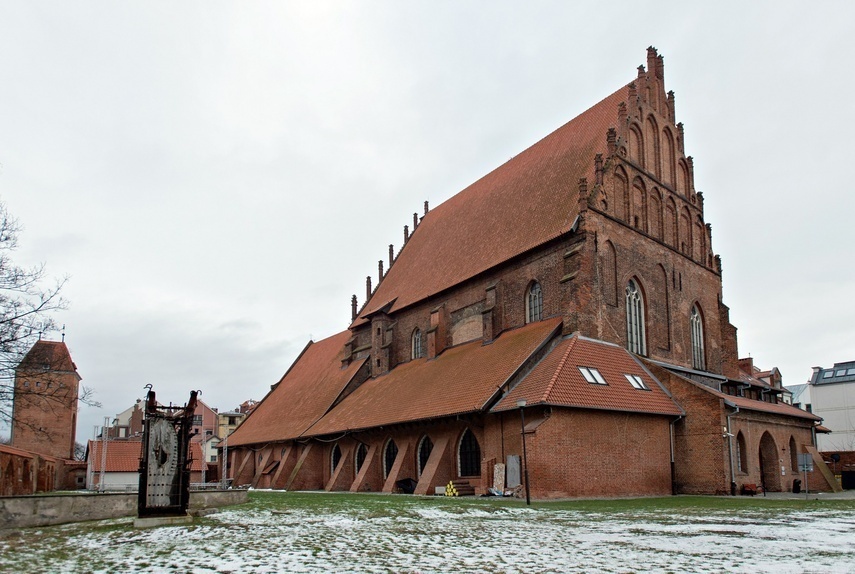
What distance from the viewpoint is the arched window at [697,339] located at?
33.2 meters

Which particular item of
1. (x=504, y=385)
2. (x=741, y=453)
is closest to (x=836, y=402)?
(x=741, y=453)

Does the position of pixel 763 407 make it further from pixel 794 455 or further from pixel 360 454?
pixel 360 454

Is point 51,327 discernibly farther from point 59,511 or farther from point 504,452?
point 504,452

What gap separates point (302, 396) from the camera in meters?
44.8

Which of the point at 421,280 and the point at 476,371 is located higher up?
the point at 421,280

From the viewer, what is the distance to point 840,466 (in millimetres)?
40438

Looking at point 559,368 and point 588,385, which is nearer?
point 559,368

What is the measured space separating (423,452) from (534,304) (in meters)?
7.52

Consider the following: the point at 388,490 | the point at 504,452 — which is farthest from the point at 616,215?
the point at 388,490

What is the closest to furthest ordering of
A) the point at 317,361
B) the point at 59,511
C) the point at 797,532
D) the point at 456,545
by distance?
1. the point at 456,545
2. the point at 797,532
3. the point at 59,511
4. the point at 317,361

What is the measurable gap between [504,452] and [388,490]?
262 inches

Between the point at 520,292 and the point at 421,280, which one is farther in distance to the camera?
the point at 421,280

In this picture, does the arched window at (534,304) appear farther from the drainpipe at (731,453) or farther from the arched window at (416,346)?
the arched window at (416,346)

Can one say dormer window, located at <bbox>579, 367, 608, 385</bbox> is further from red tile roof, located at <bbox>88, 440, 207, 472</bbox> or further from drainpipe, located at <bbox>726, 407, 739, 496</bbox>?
red tile roof, located at <bbox>88, 440, 207, 472</bbox>
